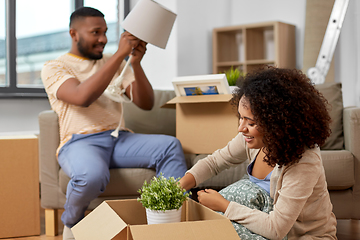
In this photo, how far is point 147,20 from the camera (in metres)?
1.56

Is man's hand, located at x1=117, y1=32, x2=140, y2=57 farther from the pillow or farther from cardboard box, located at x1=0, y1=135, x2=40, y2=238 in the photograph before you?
the pillow

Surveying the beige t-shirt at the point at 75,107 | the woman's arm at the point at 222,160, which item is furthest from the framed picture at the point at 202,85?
the woman's arm at the point at 222,160

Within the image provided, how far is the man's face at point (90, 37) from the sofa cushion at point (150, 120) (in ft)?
1.42

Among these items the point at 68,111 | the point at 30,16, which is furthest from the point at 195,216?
the point at 30,16

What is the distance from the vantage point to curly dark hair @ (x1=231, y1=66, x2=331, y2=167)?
96cm

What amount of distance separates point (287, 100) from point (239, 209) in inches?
12.2

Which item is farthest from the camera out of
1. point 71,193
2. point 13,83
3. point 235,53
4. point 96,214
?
point 235,53

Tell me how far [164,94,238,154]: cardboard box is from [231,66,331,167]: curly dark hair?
2.23 feet

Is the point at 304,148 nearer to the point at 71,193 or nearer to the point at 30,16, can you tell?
the point at 71,193

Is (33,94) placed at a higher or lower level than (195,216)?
higher

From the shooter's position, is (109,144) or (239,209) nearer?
(239,209)

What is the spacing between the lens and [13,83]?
8.57 feet

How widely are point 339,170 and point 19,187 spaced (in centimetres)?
139

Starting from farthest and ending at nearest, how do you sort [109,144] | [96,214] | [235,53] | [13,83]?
[235,53] → [13,83] → [109,144] → [96,214]
